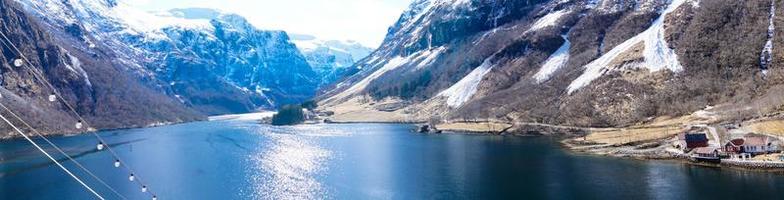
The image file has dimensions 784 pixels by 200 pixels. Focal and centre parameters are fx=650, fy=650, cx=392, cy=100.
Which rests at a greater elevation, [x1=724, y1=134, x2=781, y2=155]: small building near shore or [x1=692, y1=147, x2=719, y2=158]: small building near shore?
[x1=724, y1=134, x2=781, y2=155]: small building near shore

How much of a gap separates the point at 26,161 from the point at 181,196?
87894 millimetres

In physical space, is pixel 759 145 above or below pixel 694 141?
below

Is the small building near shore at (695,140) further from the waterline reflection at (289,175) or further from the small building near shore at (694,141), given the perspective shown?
the waterline reflection at (289,175)

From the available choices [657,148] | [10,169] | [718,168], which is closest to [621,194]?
[718,168]

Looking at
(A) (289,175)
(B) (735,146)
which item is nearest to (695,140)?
(B) (735,146)

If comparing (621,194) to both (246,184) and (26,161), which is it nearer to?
(246,184)

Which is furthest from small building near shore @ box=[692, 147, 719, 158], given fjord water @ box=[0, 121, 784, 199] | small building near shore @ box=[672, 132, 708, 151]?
fjord water @ box=[0, 121, 784, 199]

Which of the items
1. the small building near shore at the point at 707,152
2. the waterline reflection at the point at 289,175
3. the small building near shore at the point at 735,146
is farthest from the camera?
the small building near shore at the point at 707,152

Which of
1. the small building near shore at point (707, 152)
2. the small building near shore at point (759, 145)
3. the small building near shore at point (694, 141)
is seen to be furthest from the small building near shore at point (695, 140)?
the small building near shore at point (759, 145)

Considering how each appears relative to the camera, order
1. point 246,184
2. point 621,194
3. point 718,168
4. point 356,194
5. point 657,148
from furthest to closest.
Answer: point 657,148 < point 246,184 < point 718,168 < point 356,194 < point 621,194

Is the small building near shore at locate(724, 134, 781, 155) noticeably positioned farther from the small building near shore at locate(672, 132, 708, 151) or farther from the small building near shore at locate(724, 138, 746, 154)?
the small building near shore at locate(672, 132, 708, 151)

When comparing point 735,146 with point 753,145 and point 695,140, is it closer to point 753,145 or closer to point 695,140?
point 753,145

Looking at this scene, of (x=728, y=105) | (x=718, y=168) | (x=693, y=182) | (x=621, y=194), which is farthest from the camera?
(x=728, y=105)

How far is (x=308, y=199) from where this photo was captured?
119188 millimetres
